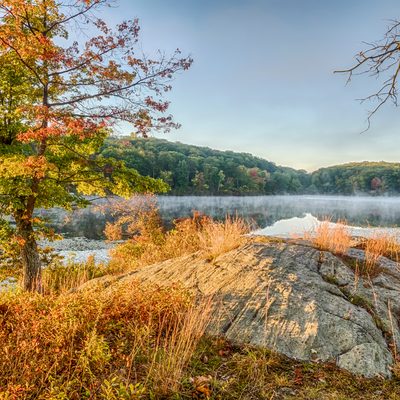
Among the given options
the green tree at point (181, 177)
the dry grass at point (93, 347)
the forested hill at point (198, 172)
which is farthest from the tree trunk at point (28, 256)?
the green tree at point (181, 177)

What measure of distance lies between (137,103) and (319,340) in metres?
6.56

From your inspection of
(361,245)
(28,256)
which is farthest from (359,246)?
(28,256)

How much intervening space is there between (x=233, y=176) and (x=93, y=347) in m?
87.1

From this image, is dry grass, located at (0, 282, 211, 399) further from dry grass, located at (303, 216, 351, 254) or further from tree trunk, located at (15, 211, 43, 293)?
tree trunk, located at (15, 211, 43, 293)

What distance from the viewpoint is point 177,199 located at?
6366cm

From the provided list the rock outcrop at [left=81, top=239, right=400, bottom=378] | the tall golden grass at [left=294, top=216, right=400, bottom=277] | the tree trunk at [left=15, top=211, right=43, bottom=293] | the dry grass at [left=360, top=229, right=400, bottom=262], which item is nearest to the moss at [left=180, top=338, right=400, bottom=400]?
the rock outcrop at [left=81, top=239, right=400, bottom=378]

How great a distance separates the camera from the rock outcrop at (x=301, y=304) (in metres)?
3.09

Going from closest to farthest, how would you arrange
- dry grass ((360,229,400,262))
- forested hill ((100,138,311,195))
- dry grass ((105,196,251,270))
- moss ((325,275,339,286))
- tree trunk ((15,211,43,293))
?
moss ((325,275,339,286)) → dry grass ((360,229,400,262)) → dry grass ((105,196,251,270)) → tree trunk ((15,211,43,293)) → forested hill ((100,138,311,195))

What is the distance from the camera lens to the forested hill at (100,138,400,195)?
68.8m

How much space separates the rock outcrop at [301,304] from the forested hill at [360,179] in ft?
278

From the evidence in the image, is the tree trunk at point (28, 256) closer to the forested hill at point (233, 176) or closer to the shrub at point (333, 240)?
the shrub at point (333, 240)

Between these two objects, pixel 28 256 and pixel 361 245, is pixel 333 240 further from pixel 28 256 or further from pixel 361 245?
pixel 28 256

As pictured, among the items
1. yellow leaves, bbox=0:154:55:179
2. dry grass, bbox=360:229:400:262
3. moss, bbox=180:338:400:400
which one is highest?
yellow leaves, bbox=0:154:55:179

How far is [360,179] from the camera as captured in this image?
250 feet
